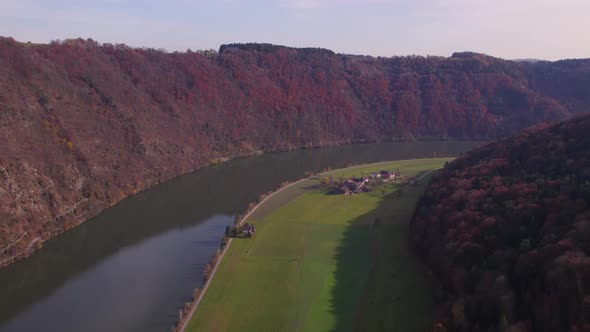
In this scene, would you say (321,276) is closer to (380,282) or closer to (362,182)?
(380,282)

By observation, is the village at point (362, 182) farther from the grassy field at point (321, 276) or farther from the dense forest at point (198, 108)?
the dense forest at point (198, 108)

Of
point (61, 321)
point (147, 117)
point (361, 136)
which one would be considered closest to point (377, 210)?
point (61, 321)

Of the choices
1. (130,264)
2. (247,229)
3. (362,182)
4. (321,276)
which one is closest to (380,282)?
(321,276)

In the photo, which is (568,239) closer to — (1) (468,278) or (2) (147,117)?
(1) (468,278)

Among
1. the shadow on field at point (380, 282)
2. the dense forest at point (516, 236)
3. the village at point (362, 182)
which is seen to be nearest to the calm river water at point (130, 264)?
the village at point (362, 182)

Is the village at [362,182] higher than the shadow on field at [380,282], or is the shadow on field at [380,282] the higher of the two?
the village at [362,182]
